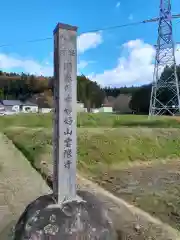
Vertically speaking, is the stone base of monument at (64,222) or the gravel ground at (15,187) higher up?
the stone base of monument at (64,222)

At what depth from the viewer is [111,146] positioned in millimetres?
10969

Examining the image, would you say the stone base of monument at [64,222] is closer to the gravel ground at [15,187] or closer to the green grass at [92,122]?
the gravel ground at [15,187]

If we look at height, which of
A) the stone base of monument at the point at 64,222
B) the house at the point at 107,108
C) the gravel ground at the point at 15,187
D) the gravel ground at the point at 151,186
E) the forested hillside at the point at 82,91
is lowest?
the gravel ground at the point at 151,186

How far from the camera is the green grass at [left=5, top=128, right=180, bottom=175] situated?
9.99 meters

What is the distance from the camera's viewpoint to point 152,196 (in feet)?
21.9

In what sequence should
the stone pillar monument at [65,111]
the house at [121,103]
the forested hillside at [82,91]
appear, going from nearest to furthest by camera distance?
the stone pillar monument at [65,111]
the forested hillside at [82,91]
the house at [121,103]

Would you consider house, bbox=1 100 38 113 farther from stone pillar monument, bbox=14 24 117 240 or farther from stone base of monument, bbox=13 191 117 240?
stone base of monument, bbox=13 191 117 240

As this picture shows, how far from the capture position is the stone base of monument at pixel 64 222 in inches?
129

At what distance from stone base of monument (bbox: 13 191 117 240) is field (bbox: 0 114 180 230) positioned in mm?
2027

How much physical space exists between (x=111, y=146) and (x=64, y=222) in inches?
304

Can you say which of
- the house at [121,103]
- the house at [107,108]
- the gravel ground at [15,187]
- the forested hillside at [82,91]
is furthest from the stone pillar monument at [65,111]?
the house at [121,103]

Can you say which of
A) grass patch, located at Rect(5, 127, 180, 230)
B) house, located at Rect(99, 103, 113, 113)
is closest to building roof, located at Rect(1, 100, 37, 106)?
house, located at Rect(99, 103, 113, 113)

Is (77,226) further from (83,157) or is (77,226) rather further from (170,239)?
(83,157)

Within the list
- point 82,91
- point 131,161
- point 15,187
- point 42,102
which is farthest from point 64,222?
point 42,102
